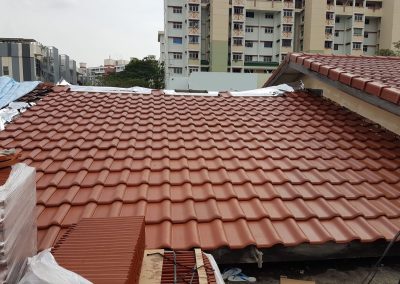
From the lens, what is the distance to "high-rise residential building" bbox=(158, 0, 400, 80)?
50.1 metres

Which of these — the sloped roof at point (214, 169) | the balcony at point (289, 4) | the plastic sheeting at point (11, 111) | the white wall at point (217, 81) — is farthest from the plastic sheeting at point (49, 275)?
the balcony at point (289, 4)

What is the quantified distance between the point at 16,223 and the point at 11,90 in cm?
604

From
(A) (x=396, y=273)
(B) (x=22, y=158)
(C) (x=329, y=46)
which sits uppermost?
(C) (x=329, y=46)

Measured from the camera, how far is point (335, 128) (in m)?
5.44

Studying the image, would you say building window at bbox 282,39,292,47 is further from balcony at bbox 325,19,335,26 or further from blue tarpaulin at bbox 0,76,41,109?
blue tarpaulin at bbox 0,76,41,109

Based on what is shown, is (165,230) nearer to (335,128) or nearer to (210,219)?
(210,219)

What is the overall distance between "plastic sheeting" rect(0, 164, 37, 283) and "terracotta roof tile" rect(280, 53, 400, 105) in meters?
4.38

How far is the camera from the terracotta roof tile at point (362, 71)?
472cm

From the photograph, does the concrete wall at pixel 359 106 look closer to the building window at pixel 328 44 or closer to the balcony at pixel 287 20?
the balcony at pixel 287 20

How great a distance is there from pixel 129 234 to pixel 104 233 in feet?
0.65

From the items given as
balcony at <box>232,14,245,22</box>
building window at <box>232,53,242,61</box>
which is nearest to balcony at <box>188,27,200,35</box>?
balcony at <box>232,14,245,22</box>

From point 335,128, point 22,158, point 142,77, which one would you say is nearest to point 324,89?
point 335,128

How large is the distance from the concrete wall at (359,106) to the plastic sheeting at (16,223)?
16.1 feet

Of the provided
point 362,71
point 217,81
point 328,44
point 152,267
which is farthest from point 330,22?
point 152,267
